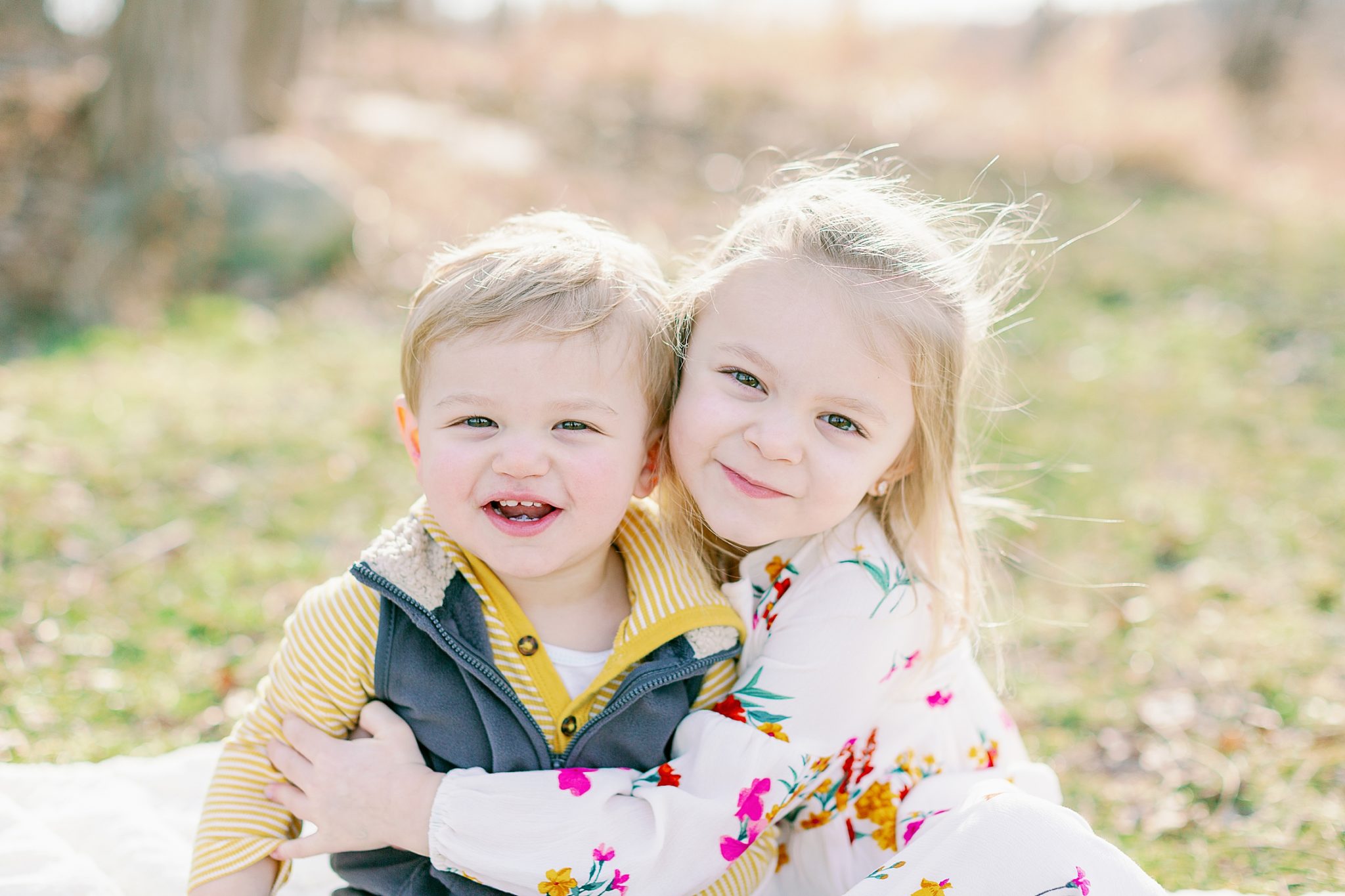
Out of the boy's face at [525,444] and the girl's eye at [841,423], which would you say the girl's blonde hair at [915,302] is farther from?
the boy's face at [525,444]

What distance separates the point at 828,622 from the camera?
1.96 metres

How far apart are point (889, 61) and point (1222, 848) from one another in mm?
10948

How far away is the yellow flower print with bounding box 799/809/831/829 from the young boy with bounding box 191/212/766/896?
0.18m

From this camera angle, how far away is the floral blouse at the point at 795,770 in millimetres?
1791

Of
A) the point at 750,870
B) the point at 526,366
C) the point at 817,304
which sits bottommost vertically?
the point at 750,870

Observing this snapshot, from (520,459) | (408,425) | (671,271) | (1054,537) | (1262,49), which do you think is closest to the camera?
(520,459)

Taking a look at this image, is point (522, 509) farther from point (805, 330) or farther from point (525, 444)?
point (805, 330)

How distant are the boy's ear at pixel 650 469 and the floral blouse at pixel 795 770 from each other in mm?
258

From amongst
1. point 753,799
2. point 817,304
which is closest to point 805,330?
point 817,304

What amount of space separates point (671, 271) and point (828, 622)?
226 inches

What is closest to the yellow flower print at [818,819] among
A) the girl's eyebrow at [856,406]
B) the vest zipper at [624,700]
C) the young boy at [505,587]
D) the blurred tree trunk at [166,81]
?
the young boy at [505,587]

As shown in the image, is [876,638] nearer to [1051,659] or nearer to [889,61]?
[1051,659]

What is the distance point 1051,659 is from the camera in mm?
3682

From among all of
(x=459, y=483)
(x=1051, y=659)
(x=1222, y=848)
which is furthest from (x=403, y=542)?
(x=1051, y=659)
